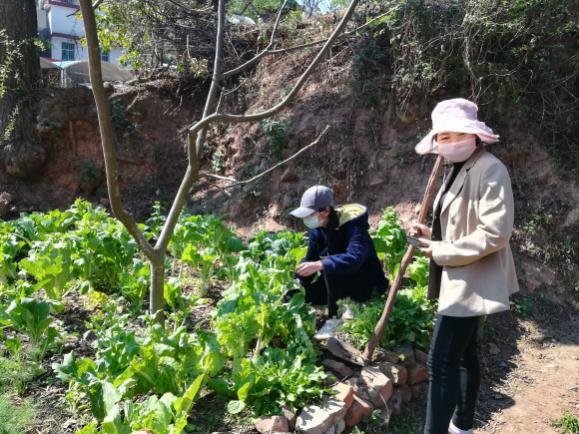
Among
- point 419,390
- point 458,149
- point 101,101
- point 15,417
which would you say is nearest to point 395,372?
point 419,390

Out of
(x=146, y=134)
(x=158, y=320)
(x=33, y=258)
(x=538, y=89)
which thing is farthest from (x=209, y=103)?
(x=146, y=134)

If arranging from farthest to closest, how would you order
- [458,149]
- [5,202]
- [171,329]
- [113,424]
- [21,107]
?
[21,107]
[5,202]
[171,329]
[458,149]
[113,424]

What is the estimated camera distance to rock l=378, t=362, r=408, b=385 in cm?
352

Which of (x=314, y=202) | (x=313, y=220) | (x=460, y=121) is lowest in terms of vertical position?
(x=313, y=220)

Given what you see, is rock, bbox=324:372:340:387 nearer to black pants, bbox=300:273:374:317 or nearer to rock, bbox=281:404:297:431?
rock, bbox=281:404:297:431

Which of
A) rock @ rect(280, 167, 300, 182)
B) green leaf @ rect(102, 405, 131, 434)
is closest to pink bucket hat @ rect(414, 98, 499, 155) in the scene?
green leaf @ rect(102, 405, 131, 434)

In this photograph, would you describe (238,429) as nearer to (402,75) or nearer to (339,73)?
(402,75)

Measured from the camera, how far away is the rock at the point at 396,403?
11.3 ft

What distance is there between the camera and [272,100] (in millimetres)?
8891

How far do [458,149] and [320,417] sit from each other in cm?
157

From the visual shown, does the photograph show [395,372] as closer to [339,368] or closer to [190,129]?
[339,368]

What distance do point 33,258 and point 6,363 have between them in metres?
1.24

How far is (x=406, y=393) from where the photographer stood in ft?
12.0

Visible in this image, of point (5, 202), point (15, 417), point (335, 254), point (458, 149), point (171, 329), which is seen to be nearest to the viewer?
point (15, 417)
